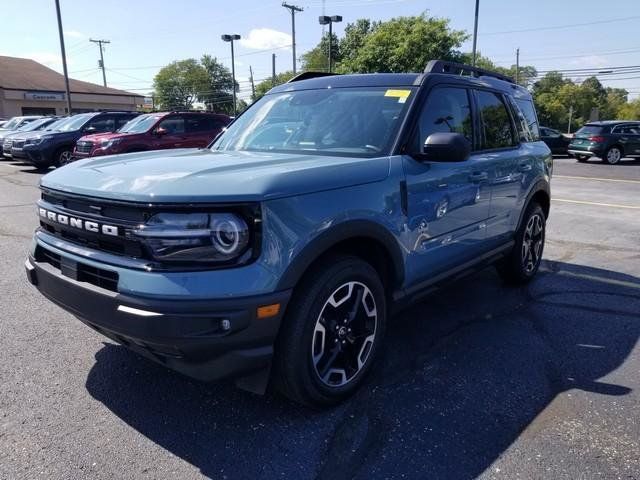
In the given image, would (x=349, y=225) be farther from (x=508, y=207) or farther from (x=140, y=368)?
(x=508, y=207)

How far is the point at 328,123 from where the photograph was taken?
3539 mm

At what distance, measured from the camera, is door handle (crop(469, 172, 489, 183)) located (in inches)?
149

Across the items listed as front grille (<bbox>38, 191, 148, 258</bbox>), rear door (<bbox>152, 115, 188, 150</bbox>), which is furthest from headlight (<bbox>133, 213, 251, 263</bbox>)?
rear door (<bbox>152, 115, 188, 150</bbox>)

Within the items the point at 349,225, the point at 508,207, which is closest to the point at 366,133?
the point at 349,225

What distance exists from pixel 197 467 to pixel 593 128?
23291 mm

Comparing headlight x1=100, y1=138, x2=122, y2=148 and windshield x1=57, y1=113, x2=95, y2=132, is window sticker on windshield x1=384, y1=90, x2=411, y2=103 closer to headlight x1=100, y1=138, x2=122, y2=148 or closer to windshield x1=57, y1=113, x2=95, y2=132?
headlight x1=100, y1=138, x2=122, y2=148

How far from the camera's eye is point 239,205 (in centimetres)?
227

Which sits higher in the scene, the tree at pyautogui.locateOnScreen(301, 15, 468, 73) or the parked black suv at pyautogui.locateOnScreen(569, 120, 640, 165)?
the tree at pyautogui.locateOnScreen(301, 15, 468, 73)

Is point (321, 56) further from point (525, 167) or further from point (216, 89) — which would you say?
point (525, 167)

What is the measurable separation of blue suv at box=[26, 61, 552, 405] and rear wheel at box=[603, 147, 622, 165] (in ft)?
65.4

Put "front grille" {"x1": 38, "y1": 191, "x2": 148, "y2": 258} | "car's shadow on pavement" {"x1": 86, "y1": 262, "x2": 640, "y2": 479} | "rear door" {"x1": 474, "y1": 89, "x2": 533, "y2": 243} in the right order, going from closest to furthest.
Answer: "front grille" {"x1": 38, "y1": 191, "x2": 148, "y2": 258}, "car's shadow on pavement" {"x1": 86, "y1": 262, "x2": 640, "y2": 479}, "rear door" {"x1": 474, "y1": 89, "x2": 533, "y2": 243}

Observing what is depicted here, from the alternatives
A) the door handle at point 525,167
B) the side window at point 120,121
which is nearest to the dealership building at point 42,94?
the side window at point 120,121

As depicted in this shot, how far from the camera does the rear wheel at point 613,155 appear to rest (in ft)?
68.8

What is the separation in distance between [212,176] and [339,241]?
2.41ft
